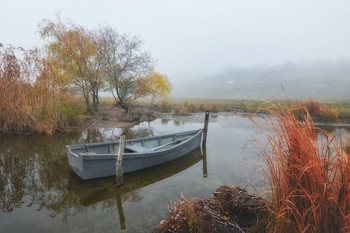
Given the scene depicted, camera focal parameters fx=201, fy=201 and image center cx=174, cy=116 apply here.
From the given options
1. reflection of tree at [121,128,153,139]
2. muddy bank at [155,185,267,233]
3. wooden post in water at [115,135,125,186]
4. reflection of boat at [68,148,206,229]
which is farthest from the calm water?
reflection of tree at [121,128,153,139]

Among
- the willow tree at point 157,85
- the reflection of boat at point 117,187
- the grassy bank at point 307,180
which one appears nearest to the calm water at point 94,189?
the reflection of boat at point 117,187

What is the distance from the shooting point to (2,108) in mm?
12289

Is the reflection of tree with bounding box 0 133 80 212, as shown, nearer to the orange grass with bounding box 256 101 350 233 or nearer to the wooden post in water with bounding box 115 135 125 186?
the wooden post in water with bounding box 115 135 125 186

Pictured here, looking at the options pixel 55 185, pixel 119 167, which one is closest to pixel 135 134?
pixel 55 185

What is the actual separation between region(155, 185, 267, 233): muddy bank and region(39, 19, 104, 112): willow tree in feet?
62.9

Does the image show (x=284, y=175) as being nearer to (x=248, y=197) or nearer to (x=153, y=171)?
(x=248, y=197)

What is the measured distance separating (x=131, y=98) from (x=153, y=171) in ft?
63.0

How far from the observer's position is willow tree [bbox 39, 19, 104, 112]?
64.6 feet

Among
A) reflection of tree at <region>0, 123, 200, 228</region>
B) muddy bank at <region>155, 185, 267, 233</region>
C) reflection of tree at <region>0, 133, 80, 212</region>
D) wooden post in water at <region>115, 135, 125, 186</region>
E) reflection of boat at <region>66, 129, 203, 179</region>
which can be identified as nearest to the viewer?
muddy bank at <region>155, 185, 267, 233</region>

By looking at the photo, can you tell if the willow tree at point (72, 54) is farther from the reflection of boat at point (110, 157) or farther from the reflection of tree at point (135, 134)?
the reflection of boat at point (110, 157)

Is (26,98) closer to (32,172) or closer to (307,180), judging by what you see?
(32,172)

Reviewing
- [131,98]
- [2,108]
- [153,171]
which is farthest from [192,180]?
[131,98]

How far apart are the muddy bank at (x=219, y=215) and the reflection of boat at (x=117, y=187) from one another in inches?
64.4

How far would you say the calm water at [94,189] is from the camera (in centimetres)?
485
